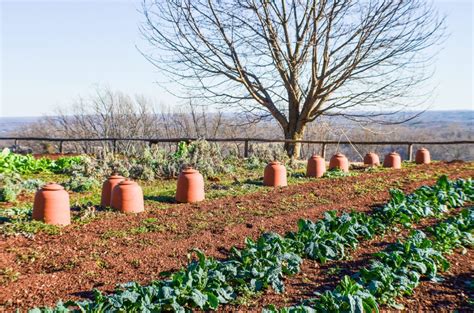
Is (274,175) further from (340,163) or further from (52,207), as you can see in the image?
(52,207)

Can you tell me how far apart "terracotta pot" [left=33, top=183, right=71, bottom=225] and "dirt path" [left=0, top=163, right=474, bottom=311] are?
19 centimetres

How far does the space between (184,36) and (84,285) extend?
36.9 feet

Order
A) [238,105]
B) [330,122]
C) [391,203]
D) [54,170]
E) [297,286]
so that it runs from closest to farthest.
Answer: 1. [297,286]
2. [391,203]
3. [54,170]
4. [238,105]
5. [330,122]

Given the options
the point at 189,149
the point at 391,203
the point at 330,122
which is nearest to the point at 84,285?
the point at 391,203

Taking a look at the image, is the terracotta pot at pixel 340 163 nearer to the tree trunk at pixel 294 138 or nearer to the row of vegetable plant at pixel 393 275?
the tree trunk at pixel 294 138

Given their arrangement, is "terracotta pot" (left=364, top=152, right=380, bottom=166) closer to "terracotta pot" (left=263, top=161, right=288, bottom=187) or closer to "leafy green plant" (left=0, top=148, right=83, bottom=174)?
"terracotta pot" (left=263, top=161, right=288, bottom=187)

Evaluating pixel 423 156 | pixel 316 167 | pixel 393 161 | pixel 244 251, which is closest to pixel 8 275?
pixel 244 251

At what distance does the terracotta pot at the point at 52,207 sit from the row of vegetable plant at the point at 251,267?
6.64 ft

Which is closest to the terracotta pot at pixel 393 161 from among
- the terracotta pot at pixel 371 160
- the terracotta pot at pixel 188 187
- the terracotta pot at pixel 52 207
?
the terracotta pot at pixel 371 160

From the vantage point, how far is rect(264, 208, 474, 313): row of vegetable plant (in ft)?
10.5

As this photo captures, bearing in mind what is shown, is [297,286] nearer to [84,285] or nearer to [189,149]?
[84,285]

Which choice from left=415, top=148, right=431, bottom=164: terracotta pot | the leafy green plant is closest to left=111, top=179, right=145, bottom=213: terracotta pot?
the leafy green plant

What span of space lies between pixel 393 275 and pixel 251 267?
1.15 m

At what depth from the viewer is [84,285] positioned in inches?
142
